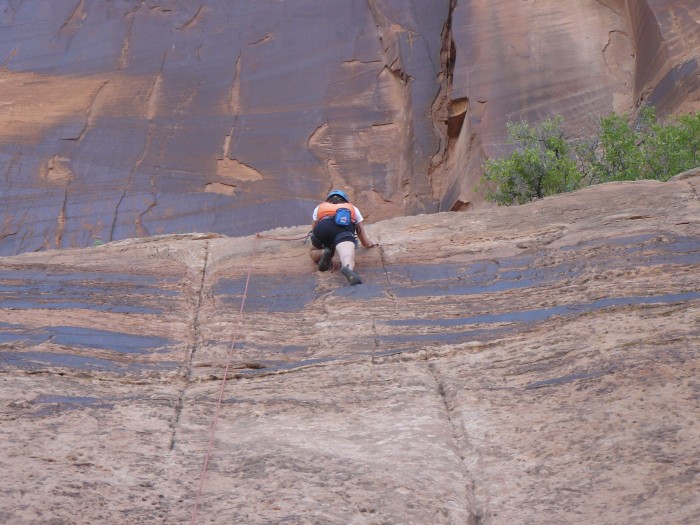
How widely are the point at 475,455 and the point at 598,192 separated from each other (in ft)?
14.7

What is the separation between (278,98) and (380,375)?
13139mm

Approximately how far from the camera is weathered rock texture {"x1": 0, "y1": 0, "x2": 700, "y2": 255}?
16.9m

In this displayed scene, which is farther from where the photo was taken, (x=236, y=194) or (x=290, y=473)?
(x=236, y=194)

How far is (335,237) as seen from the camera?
9.05 meters

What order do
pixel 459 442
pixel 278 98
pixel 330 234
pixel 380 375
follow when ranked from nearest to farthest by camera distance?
pixel 459 442 < pixel 380 375 < pixel 330 234 < pixel 278 98

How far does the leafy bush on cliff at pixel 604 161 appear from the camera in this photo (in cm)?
1241

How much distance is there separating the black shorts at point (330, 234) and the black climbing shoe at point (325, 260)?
3.8 inches

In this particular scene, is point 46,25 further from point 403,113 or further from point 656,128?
point 656,128

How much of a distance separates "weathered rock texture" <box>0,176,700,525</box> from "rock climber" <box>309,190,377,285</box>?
0.17 m

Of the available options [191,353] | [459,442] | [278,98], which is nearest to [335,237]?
[191,353]

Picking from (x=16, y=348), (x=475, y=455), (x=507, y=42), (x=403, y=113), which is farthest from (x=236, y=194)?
(x=475, y=455)

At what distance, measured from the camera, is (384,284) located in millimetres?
8500

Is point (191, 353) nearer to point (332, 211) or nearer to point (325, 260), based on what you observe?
point (325, 260)

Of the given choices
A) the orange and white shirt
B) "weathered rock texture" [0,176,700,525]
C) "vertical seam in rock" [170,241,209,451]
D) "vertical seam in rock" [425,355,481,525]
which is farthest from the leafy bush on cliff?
"vertical seam in rock" [425,355,481,525]
